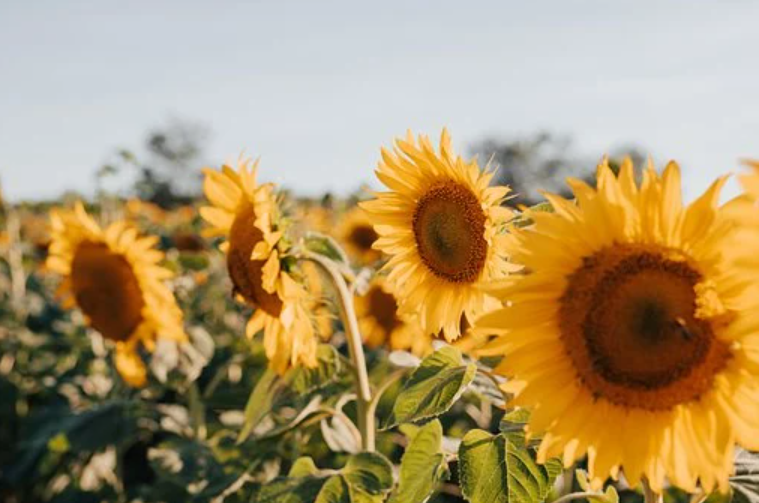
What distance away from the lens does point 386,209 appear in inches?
80.6

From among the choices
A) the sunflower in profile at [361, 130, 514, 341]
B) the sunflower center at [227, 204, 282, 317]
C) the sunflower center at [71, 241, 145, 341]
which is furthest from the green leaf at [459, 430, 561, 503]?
the sunflower center at [71, 241, 145, 341]

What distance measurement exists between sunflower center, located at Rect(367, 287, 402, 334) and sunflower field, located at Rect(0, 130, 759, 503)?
88 cm

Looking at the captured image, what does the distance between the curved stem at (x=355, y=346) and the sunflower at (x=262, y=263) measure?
10 centimetres

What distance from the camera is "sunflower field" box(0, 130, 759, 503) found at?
4.12 feet

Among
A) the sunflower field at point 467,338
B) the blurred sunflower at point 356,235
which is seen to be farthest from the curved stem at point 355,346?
the blurred sunflower at point 356,235

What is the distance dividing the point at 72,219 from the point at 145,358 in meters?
0.67

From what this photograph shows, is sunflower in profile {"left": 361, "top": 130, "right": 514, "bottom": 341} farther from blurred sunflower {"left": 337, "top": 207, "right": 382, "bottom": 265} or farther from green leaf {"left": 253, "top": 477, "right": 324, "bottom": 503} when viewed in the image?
blurred sunflower {"left": 337, "top": 207, "right": 382, "bottom": 265}

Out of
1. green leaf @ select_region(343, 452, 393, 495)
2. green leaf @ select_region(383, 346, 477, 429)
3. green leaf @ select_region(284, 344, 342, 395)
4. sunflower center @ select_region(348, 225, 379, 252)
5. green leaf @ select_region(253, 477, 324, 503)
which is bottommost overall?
sunflower center @ select_region(348, 225, 379, 252)

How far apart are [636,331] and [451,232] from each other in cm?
65

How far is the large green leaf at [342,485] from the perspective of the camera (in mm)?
1810

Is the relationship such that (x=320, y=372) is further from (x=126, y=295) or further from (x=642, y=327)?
(x=126, y=295)

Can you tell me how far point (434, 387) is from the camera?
60.7 inches

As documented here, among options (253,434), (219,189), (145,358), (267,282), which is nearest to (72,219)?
(145,358)

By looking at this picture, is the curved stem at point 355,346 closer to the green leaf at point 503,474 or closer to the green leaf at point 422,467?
the green leaf at point 422,467
